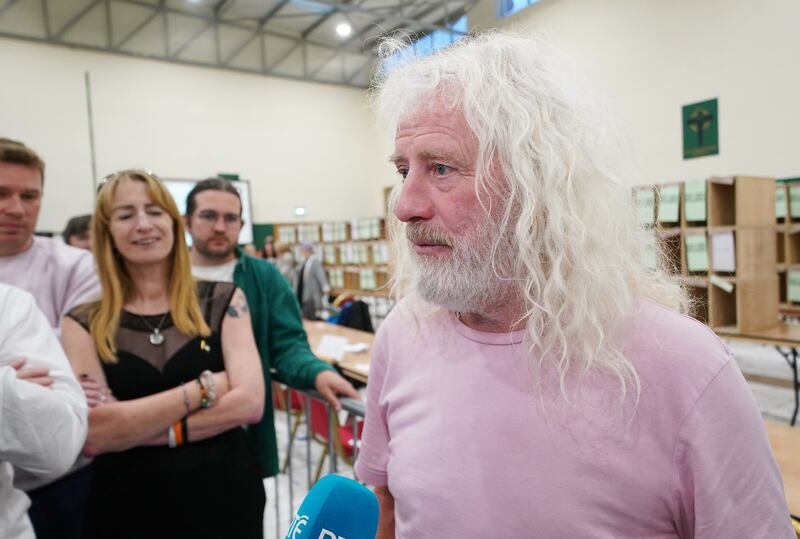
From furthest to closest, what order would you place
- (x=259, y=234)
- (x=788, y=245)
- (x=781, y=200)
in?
(x=259, y=234) < (x=788, y=245) < (x=781, y=200)

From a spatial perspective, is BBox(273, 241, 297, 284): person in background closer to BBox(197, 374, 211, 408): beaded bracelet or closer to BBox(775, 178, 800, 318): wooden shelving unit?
BBox(775, 178, 800, 318): wooden shelving unit

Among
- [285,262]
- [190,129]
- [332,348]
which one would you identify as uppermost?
[190,129]

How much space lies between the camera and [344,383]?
1.88 metres

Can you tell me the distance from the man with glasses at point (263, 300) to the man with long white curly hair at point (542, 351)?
991mm

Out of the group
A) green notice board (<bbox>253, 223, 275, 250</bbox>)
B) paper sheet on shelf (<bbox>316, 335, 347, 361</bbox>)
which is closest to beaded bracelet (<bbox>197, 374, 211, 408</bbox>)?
paper sheet on shelf (<bbox>316, 335, 347, 361</bbox>)

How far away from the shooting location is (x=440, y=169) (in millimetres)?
907

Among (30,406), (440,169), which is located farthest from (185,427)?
(440,169)

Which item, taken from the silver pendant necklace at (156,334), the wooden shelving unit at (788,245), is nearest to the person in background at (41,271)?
the silver pendant necklace at (156,334)

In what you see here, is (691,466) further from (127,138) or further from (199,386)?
(127,138)

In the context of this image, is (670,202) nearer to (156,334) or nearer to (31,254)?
(156,334)

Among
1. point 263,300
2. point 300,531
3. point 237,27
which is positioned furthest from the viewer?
point 237,27

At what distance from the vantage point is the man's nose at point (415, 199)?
900 millimetres

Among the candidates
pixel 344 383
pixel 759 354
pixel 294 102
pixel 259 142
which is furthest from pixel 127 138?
pixel 759 354

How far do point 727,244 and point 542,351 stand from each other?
3.37m
